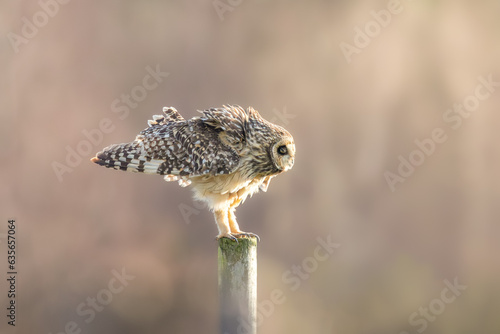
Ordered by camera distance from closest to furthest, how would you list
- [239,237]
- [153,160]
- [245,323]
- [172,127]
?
[245,323]
[239,237]
[153,160]
[172,127]

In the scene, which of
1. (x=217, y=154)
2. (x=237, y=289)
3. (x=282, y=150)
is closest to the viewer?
(x=237, y=289)

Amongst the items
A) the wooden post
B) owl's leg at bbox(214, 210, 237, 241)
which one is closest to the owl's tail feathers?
owl's leg at bbox(214, 210, 237, 241)

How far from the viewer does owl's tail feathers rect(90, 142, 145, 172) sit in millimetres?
2902

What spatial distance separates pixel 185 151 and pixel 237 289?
816mm

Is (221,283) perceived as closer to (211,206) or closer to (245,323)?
(245,323)

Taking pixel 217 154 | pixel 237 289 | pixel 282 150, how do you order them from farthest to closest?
pixel 217 154 < pixel 282 150 < pixel 237 289

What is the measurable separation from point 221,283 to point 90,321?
2.54 m

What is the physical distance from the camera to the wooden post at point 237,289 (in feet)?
8.31

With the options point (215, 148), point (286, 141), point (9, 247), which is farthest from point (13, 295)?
point (286, 141)

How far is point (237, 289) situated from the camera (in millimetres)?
2547

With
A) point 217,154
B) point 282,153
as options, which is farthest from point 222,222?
point 282,153

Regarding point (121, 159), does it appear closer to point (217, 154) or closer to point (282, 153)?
point (217, 154)

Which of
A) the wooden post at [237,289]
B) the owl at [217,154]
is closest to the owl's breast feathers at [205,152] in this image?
the owl at [217,154]

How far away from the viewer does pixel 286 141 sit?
2.84m
